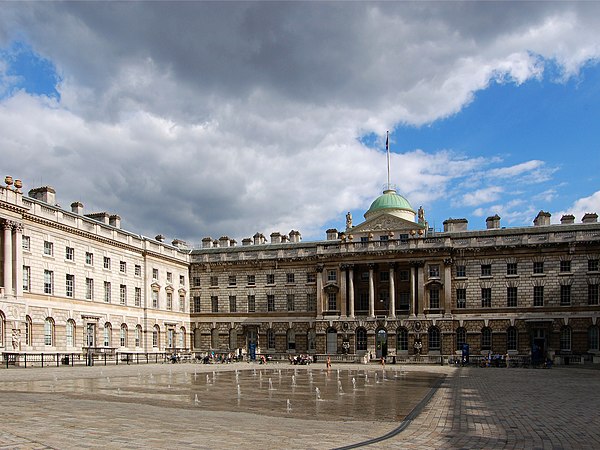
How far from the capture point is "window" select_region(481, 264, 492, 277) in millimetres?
64375

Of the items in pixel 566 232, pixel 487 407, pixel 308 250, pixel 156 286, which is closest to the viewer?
pixel 487 407

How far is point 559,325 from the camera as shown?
61062mm

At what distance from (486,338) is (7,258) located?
46.6 meters

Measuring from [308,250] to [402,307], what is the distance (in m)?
12.7

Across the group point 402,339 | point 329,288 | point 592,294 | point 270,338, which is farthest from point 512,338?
point 270,338

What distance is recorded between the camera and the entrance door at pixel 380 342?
6631 centimetres

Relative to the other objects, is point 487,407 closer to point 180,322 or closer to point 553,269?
point 553,269

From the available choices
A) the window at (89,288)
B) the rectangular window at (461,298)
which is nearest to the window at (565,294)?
the rectangular window at (461,298)

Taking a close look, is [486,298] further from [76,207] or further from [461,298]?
[76,207]

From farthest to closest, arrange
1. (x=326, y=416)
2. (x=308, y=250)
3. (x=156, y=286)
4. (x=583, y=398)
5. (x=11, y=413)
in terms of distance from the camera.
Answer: (x=308, y=250), (x=156, y=286), (x=583, y=398), (x=326, y=416), (x=11, y=413)

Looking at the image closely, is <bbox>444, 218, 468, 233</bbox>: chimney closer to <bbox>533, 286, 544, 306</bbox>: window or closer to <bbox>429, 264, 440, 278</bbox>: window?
<bbox>429, 264, 440, 278</bbox>: window

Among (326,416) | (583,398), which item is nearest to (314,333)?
(583,398)

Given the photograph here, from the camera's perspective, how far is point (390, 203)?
74812 mm

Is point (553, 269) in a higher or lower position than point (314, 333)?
higher
